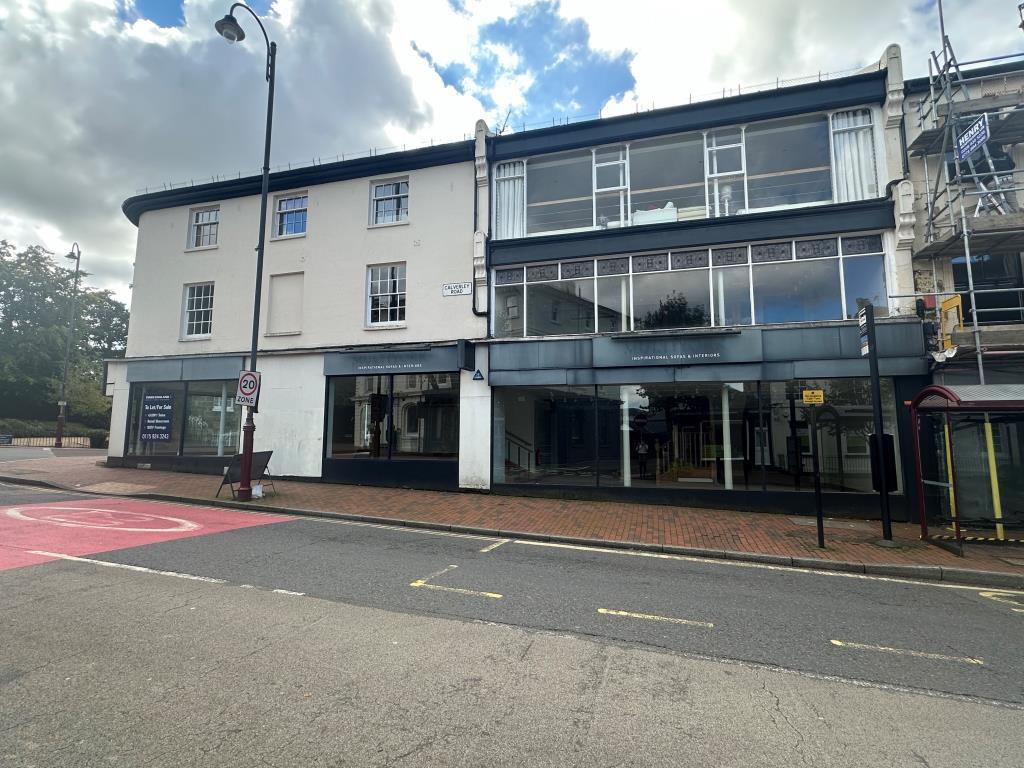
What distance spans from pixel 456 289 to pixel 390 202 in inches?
154

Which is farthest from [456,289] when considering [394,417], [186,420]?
[186,420]

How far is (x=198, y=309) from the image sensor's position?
58.0ft

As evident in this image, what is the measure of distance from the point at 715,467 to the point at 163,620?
429 inches

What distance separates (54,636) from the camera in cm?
432

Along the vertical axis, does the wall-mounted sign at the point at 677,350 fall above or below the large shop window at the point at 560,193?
below

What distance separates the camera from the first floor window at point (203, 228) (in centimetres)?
1788

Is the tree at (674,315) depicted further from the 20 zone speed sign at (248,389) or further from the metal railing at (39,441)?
the metal railing at (39,441)

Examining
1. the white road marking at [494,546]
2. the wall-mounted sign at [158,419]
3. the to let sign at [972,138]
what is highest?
the to let sign at [972,138]

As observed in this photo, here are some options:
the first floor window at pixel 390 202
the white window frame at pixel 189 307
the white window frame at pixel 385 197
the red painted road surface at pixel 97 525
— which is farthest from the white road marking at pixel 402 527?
the white window frame at pixel 189 307

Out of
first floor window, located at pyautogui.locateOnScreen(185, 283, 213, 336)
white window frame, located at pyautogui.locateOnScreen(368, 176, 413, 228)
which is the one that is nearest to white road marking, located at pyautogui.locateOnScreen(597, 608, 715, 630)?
white window frame, located at pyautogui.locateOnScreen(368, 176, 413, 228)

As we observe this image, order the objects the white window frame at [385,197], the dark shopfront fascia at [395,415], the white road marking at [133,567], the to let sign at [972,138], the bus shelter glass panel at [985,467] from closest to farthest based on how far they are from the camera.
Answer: the white road marking at [133,567], the to let sign at [972,138], the bus shelter glass panel at [985,467], the dark shopfront fascia at [395,415], the white window frame at [385,197]

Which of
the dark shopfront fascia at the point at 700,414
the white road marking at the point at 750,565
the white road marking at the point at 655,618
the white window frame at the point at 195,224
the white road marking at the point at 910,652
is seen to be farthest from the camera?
the white window frame at the point at 195,224

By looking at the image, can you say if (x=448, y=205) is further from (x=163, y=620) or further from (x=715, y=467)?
(x=163, y=620)

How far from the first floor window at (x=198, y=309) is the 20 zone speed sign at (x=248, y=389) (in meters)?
6.78
